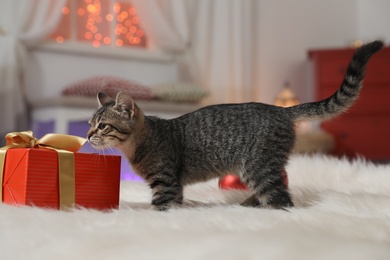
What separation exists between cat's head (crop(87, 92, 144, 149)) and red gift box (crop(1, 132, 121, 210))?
0.06m

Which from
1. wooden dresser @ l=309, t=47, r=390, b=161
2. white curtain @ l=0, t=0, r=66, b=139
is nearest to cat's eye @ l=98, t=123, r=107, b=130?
white curtain @ l=0, t=0, r=66, b=139

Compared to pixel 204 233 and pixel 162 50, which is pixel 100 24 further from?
pixel 204 233

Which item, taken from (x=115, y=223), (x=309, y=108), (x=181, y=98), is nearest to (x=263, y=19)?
(x=181, y=98)

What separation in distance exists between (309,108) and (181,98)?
6.79 feet

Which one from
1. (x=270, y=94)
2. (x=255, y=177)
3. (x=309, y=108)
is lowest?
(x=270, y=94)

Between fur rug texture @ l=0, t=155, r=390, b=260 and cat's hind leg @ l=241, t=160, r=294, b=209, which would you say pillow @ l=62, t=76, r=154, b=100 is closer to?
cat's hind leg @ l=241, t=160, r=294, b=209

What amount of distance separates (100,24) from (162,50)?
0.48 m

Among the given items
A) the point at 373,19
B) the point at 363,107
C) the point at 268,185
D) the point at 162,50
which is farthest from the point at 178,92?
the point at 373,19

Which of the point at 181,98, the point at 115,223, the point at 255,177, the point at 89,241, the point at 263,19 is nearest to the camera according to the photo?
the point at 89,241

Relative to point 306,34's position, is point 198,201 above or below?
below

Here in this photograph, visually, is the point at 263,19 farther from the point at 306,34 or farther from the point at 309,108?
the point at 309,108

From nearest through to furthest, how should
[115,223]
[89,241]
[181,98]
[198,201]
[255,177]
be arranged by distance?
[89,241], [115,223], [255,177], [198,201], [181,98]

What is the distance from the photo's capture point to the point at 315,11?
4637 millimetres

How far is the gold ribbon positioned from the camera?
1127 millimetres
